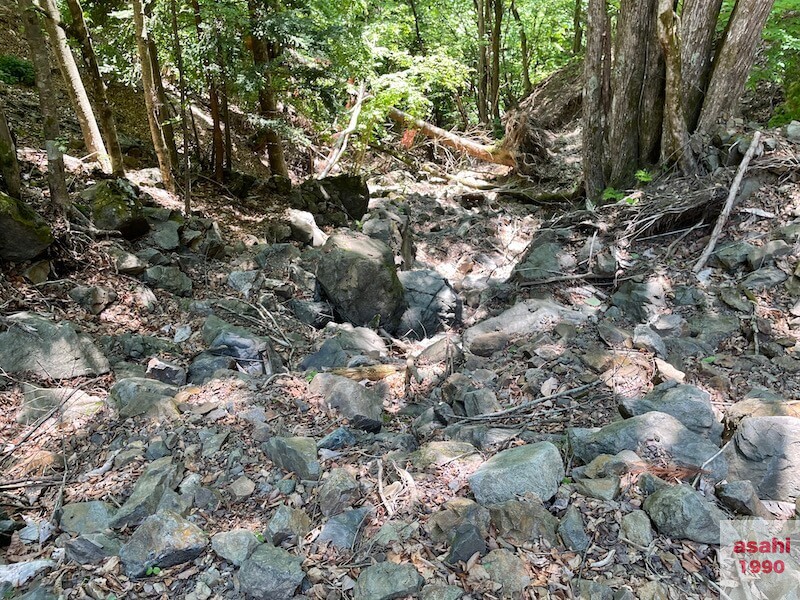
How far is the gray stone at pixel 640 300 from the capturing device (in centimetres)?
515

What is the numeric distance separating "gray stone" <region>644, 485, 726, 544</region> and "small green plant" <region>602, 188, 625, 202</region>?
5.59 m

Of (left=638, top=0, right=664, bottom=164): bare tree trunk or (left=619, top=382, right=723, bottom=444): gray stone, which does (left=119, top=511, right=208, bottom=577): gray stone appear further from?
(left=638, top=0, right=664, bottom=164): bare tree trunk

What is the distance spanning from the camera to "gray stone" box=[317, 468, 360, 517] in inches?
100

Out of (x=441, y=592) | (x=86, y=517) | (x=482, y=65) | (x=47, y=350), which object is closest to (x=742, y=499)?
(x=441, y=592)

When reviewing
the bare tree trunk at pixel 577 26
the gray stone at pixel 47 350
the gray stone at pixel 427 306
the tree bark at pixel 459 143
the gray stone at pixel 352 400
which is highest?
the bare tree trunk at pixel 577 26

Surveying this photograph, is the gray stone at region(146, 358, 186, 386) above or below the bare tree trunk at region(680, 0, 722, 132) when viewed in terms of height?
below

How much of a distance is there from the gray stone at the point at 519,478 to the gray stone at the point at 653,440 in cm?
32

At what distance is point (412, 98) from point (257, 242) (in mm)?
4441

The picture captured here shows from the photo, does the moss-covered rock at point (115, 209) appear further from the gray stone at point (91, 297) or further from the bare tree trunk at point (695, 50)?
the bare tree trunk at point (695, 50)

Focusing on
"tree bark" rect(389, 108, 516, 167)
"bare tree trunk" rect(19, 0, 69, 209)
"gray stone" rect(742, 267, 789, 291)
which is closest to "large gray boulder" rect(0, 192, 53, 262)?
"bare tree trunk" rect(19, 0, 69, 209)

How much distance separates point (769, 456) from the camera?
2584 millimetres

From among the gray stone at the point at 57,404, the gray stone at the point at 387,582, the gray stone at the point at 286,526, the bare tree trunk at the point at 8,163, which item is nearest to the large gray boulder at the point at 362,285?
the gray stone at the point at 57,404

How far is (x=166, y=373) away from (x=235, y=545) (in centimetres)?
240

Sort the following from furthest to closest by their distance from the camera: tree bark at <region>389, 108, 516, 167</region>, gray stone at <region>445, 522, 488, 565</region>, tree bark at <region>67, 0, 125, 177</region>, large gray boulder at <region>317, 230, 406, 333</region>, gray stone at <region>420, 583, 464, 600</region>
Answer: tree bark at <region>389, 108, 516, 167</region>
tree bark at <region>67, 0, 125, 177</region>
large gray boulder at <region>317, 230, 406, 333</region>
gray stone at <region>445, 522, 488, 565</region>
gray stone at <region>420, 583, 464, 600</region>
